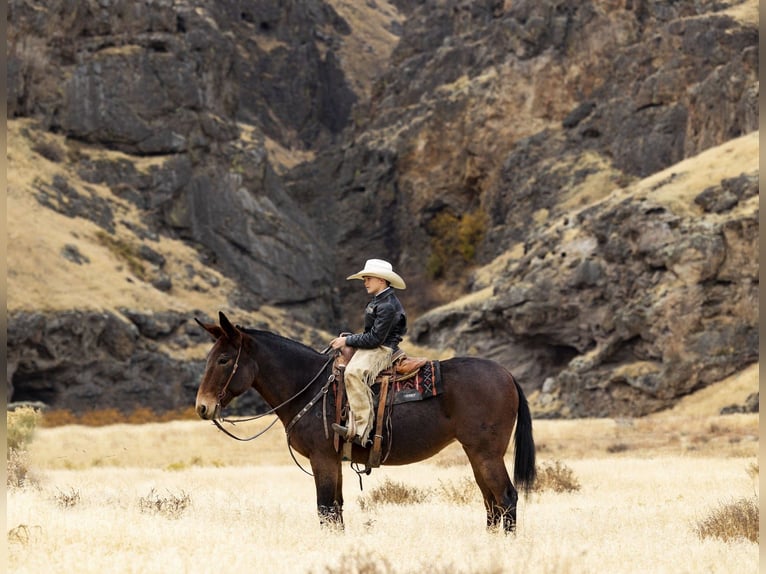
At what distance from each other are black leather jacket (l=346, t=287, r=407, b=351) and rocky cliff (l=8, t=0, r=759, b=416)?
157ft

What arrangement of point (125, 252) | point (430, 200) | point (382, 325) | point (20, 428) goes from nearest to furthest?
point (382, 325) → point (20, 428) → point (125, 252) → point (430, 200)

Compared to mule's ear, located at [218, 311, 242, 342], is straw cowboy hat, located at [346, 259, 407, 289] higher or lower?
higher

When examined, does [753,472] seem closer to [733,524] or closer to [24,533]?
[733,524]

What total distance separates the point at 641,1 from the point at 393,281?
292ft

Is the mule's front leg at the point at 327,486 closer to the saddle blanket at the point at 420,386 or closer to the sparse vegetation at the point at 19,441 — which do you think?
the saddle blanket at the point at 420,386

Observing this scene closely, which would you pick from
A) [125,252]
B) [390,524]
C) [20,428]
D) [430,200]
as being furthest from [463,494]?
[430,200]

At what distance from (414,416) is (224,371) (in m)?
2.40

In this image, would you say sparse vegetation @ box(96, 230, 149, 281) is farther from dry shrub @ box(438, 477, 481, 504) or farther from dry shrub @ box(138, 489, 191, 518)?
dry shrub @ box(138, 489, 191, 518)

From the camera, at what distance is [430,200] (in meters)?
100

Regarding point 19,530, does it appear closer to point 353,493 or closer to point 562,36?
point 353,493

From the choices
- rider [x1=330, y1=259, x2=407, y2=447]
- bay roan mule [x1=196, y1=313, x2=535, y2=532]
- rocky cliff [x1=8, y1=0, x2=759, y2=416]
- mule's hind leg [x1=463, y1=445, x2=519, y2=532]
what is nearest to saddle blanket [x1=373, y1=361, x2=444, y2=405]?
bay roan mule [x1=196, y1=313, x2=535, y2=532]

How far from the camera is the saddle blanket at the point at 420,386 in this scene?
1127cm

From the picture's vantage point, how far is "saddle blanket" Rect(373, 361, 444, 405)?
1127cm

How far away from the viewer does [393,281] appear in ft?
38.4
